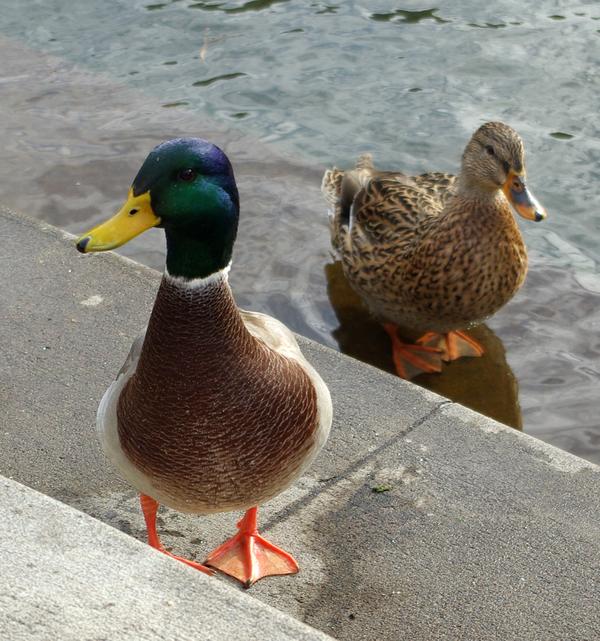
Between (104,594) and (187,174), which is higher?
(187,174)

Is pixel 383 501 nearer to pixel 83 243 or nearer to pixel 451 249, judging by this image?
pixel 83 243

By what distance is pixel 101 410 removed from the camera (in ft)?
10.2

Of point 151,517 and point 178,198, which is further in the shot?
point 151,517

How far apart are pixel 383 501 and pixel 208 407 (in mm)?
940

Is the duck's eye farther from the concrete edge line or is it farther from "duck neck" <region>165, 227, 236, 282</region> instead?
the concrete edge line

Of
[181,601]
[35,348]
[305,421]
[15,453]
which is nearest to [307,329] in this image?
[35,348]

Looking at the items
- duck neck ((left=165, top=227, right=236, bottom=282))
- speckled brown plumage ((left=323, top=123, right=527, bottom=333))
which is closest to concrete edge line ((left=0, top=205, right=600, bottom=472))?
speckled brown plumage ((left=323, top=123, right=527, bottom=333))

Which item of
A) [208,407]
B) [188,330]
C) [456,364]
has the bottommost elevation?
[456,364]

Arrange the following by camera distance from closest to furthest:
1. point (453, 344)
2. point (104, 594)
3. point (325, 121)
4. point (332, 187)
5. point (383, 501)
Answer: point (104, 594)
point (383, 501)
point (453, 344)
point (332, 187)
point (325, 121)

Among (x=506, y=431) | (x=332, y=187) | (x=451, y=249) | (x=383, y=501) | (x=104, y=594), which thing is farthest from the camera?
(x=332, y=187)

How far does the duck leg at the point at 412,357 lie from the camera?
5.15 meters

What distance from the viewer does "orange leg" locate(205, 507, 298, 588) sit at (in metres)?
3.20

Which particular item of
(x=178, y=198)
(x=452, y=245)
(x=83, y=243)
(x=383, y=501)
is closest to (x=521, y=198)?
(x=452, y=245)

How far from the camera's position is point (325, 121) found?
7.12m
